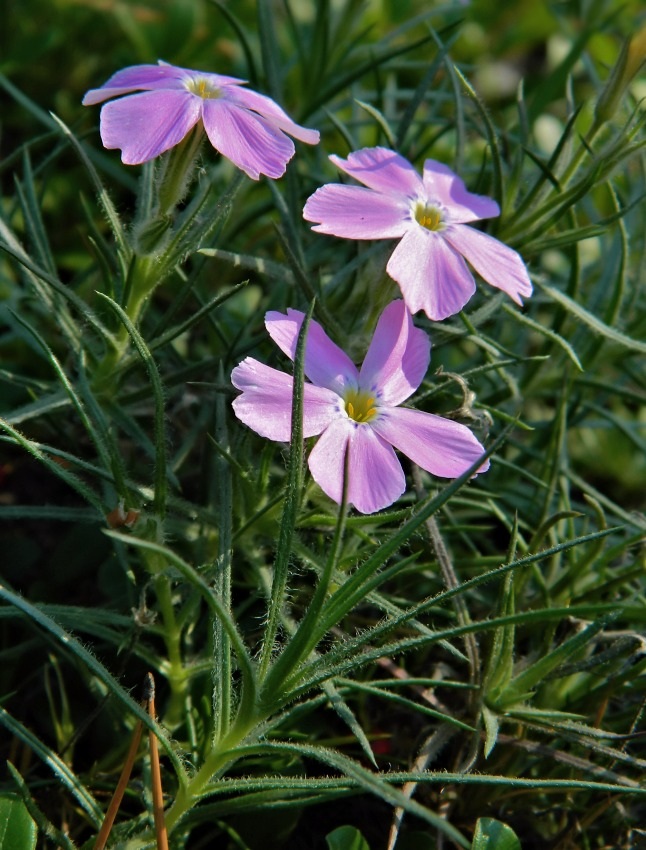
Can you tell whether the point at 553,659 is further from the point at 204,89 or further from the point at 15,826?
the point at 204,89

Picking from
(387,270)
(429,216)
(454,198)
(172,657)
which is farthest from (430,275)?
(172,657)

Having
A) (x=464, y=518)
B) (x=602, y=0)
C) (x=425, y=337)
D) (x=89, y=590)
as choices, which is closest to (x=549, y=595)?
(x=464, y=518)

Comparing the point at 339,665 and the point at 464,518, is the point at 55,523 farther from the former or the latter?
the point at 339,665

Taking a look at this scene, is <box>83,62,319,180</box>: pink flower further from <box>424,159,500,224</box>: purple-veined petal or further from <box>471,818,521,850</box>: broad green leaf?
<box>471,818,521,850</box>: broad green leaf

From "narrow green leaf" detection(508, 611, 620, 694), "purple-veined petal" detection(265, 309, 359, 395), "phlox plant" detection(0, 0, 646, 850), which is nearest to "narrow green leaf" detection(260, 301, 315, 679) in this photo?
"phlox plant" detection(0, 0, 646, 850)

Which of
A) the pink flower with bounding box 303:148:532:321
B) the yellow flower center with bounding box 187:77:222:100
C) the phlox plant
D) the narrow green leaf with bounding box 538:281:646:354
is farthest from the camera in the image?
the narrow green leaf with bounding box 538:281:646:354
